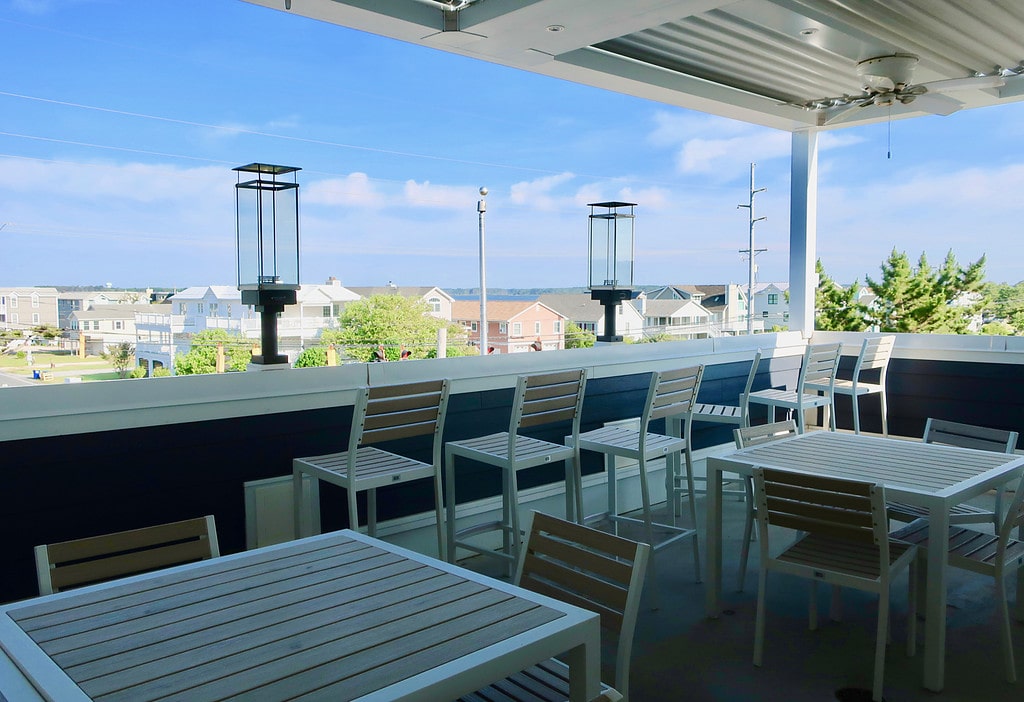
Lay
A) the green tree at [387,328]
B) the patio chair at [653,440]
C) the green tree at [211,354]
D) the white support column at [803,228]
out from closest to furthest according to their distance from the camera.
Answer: the patio chair at [653,440] → the green tree at [211,354] → the green tree at [387,328] → the white support column at [803,228]

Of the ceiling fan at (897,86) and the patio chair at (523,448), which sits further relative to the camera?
the ceiling fan at (897,86)

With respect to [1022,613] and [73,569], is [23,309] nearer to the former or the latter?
[73,569]

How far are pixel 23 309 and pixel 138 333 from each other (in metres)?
0.51

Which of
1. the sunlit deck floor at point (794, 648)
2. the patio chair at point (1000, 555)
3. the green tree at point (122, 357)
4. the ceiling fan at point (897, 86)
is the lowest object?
the sunlit deck floor at point (794, 648)

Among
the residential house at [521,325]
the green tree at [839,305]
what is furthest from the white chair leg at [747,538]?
the green tree at [839,305]

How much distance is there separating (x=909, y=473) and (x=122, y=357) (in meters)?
3.23

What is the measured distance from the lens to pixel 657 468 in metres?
5.25

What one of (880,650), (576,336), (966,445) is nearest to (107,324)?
(576,336)

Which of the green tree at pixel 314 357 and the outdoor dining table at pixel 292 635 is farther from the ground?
the green tree at pixel 314 357

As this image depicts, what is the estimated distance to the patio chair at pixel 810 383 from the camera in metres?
5.21

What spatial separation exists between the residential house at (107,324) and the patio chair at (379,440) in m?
1.04

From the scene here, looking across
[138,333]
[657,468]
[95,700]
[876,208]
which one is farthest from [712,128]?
[95,700]

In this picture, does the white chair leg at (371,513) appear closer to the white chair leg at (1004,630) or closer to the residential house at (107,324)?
the residential house at (107,324)

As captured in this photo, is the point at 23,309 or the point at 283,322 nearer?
the point at 23,309
